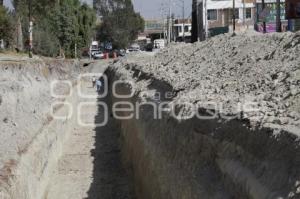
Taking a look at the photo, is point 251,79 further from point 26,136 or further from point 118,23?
point 118,23

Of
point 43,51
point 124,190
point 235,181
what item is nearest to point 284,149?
point 235,181

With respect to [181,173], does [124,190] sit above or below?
below

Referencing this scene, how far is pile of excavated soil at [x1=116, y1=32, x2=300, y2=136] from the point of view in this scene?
20.6 feet

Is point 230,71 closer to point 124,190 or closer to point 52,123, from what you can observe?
point 124,190

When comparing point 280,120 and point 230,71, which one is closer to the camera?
point 280,120

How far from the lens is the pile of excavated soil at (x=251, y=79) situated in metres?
6.29

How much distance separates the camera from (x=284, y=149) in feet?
16.5

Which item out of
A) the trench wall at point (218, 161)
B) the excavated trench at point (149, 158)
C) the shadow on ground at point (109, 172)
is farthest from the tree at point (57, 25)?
the trench wall at point (218, 161)

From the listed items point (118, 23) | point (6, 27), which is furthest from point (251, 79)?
point (118, 23)

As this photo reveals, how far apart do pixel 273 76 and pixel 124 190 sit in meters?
5.44

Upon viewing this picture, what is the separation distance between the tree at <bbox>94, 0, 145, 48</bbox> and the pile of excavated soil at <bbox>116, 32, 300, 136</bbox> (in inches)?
3186

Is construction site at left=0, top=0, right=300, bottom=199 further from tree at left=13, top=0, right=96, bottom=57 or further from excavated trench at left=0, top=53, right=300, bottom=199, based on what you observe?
tree at left=13, top=0, right=96, bottom=57

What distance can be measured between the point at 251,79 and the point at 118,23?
88943 millimetres

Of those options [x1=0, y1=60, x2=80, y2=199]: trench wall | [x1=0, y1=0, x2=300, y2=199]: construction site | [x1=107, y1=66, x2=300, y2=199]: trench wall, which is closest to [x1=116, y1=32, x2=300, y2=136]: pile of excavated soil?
[x1=0, y1=0, x2=300, y2=199]: construction site
